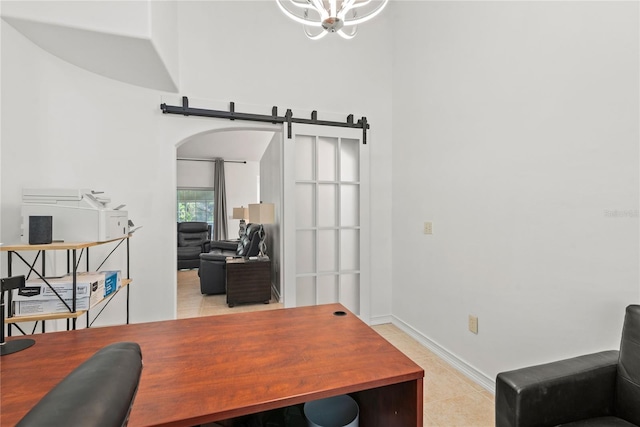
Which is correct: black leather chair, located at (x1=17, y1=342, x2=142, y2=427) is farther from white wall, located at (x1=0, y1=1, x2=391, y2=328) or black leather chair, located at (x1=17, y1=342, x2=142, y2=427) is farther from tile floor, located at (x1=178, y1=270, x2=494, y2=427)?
white wall, located at (x1=0, y1=1, x2=391, y2=328)

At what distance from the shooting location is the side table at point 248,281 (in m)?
4.01

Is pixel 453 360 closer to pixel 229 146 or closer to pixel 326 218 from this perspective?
pixel 326 218

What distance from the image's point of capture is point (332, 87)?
323cm

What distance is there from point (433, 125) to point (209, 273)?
3.65 m

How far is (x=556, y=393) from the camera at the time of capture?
1166 mm

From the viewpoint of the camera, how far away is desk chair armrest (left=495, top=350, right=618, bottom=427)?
113 centimetres

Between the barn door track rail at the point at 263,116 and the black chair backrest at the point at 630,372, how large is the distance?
8.24ft

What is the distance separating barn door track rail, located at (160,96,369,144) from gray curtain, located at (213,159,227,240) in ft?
17.7

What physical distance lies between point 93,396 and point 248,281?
3852 millimetres

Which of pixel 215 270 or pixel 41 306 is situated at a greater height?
pixel 41 306

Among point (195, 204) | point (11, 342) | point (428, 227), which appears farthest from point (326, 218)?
point (195, 204)

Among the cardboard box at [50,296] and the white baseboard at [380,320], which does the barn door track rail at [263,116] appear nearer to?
the cardboard box at [50,296]

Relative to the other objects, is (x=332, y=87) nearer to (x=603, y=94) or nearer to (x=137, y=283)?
(x=603, y=94)

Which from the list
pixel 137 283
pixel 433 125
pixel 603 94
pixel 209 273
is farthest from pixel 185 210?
pixel 603 94
